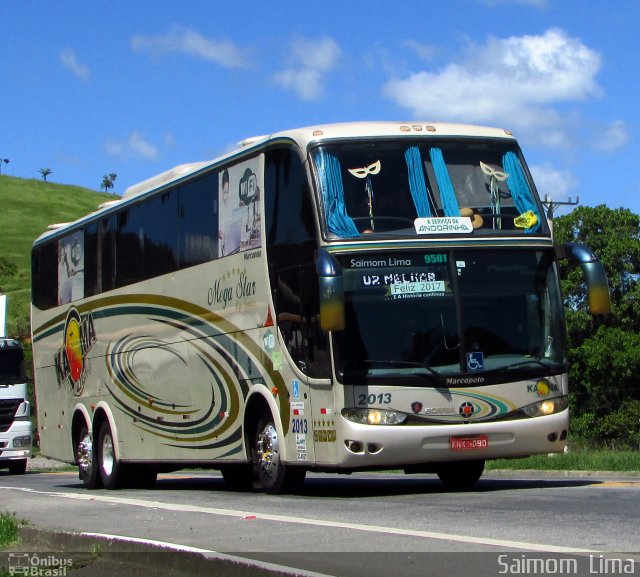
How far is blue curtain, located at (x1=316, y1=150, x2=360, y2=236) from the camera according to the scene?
1413cm

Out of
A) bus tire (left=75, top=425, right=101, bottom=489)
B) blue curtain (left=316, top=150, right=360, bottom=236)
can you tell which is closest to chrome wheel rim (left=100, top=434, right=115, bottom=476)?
bus tire (left=75, top=425, right=101, bottom=489)

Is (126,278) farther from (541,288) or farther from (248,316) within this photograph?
(541,288)

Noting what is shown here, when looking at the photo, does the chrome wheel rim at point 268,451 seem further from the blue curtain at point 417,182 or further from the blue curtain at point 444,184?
the blue curtain at point 444,184

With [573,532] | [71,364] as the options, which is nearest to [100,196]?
[71,364]

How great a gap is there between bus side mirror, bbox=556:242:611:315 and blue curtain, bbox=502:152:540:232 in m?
0.68

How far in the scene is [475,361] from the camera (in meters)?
14.2

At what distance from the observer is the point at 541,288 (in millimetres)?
14578

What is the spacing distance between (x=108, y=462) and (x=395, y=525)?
10978mm

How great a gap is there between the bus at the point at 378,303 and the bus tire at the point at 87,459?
15.0ft

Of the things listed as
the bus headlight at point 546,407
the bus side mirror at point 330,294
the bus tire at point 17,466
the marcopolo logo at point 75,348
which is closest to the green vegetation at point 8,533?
A: the bus side mirror at point 330,294

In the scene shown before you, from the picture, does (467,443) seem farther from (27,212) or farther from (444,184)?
(27,212)

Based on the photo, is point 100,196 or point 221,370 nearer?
point 221,370

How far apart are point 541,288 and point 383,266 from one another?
6.08 feet

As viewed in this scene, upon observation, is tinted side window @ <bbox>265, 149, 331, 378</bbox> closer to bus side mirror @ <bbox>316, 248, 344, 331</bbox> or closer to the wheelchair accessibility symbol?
bus side mirror @ <bbox>316, 248, 344, 331</bbox>
